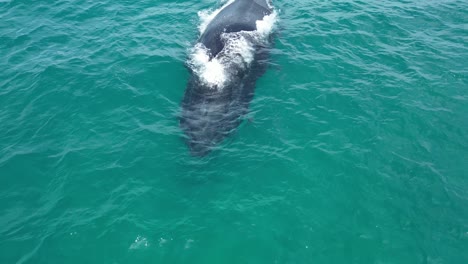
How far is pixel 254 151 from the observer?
19.5m

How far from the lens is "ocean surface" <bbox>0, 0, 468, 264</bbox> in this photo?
15.5 metres

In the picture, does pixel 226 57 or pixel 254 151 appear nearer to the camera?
pixel 254 151

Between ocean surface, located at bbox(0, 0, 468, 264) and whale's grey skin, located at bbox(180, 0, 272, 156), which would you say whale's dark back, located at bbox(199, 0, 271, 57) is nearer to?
whale's grey skin, located at bbox(180, 0, 272, 156)

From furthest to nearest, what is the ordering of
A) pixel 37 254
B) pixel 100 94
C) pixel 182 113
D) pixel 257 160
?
pixel 100 94, pixel 182 113, pixel 257 160, pixel 37 254

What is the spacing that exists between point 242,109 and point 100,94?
974 centimetres

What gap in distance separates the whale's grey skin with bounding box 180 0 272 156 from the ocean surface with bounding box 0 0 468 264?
72cm

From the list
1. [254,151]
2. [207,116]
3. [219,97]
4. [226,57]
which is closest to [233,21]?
[226,57]

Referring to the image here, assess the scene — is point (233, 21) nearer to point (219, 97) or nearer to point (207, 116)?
point (219, 97)

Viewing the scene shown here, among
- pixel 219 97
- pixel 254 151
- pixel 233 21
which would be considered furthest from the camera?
pixel 233 21

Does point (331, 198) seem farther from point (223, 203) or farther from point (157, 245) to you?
point (157, 245)

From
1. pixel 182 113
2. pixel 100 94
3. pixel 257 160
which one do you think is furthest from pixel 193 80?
pixel 257 160

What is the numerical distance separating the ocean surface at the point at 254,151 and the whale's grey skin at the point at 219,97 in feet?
2.36

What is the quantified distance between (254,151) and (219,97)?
4.65 m

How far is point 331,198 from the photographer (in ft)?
56.1
